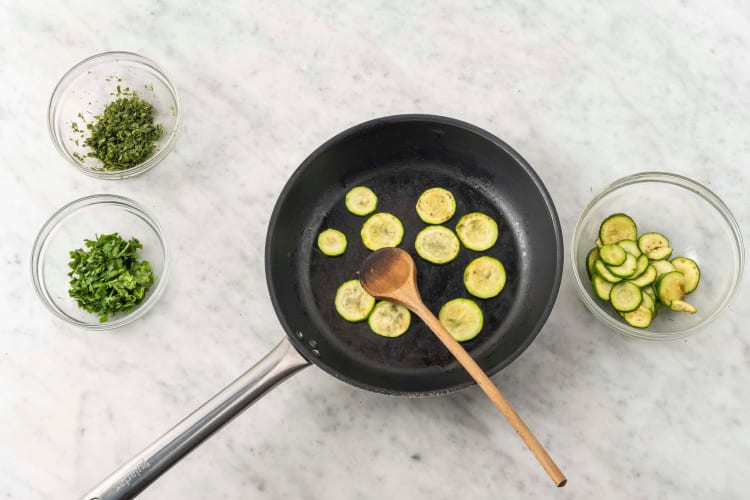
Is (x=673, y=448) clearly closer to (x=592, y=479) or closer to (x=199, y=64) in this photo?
(x=592, y=479)

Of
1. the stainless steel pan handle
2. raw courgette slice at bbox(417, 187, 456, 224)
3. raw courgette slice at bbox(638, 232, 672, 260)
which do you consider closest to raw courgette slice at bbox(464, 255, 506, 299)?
raw courgette slice at bbox(417, 187, 456, 224)

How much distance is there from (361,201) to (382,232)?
5.0 inches

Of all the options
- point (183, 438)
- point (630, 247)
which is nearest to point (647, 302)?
point (630, 247)

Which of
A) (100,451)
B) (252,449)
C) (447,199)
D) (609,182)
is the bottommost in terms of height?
(100,451)

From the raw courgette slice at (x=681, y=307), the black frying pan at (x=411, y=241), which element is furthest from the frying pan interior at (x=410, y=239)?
the raw courgette slice at (x=681, y=307)

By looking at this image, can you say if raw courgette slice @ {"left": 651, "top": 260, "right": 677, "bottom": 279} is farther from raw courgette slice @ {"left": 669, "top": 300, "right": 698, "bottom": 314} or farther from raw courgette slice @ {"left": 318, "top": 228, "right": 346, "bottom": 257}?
raw courgette slice @ {"left": 318, "top": 228, "right": 346, "bottom": 257}

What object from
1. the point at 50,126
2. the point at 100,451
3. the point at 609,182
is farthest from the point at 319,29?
the point at 100,451

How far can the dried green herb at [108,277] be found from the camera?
212 centimetres

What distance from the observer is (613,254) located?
1.94 metres

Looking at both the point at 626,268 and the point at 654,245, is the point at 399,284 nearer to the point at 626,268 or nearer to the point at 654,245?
the point at 626,268

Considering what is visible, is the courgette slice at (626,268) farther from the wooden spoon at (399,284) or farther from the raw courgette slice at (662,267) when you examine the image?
the wooden spoon at (399,284)

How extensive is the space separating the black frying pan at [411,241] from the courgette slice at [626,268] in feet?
0.55

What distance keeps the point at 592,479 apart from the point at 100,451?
4.85 feet

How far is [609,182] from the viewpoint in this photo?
2184 millimetres
